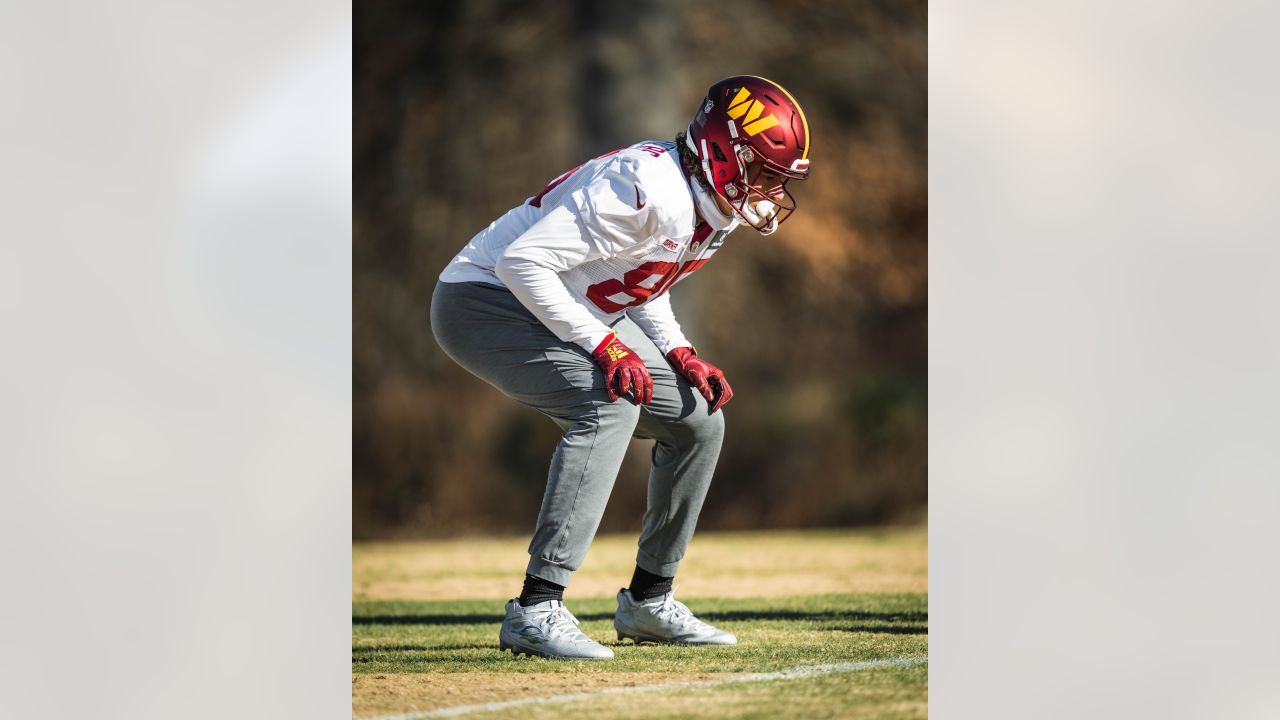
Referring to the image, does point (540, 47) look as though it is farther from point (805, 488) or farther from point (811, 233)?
point (805, 488)

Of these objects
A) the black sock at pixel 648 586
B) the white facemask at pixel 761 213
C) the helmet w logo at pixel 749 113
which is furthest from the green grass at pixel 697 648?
the helmet w logo at pixel 749 113

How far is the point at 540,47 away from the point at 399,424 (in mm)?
3204

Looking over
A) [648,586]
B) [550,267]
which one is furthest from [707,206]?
[648,586]

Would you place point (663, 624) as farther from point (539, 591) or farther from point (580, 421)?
point (580, 421)

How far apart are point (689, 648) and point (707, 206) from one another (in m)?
1.02

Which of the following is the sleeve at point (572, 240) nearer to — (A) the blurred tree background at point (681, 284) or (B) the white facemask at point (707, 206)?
(B) the white facemask at point (707, 206)

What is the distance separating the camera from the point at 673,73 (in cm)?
866

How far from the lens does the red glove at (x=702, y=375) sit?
2.96 meters

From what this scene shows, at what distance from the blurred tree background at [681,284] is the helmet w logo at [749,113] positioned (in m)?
5.22

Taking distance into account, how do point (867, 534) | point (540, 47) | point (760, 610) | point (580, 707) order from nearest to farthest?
1. point (580, 707)
2. point (760, 610)
3. point (867, 534)
4. point (540, 47)

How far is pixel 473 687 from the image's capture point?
8.23ft
